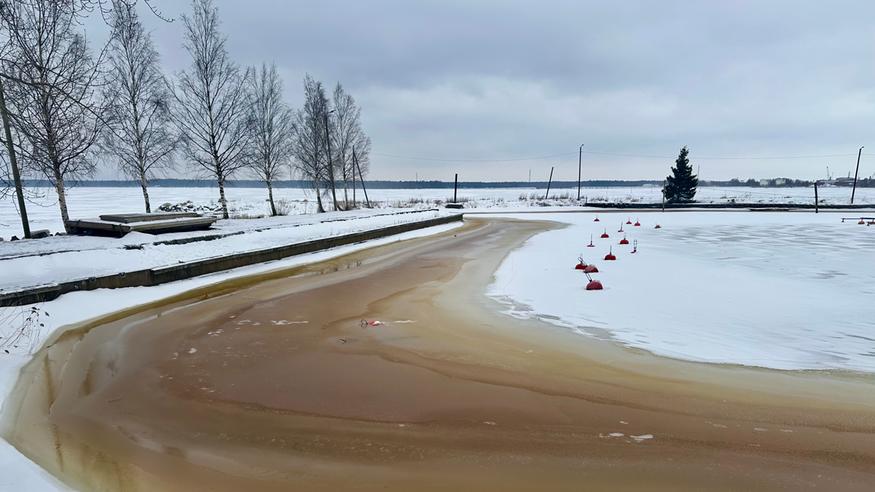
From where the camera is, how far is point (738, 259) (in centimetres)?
1273

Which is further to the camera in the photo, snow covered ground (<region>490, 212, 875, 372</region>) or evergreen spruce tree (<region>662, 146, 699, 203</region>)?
evergreen spruce tree (<region>662, 146, 699, 203</region>)

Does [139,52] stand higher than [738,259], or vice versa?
[139,52]

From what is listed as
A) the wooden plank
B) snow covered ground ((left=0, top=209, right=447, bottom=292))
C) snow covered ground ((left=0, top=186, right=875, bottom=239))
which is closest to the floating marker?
snow covered ground ((left=0, top=209, right=447, bottom=292))

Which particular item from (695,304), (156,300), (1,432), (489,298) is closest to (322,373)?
(1,432)

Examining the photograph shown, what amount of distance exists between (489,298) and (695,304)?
3598 mm

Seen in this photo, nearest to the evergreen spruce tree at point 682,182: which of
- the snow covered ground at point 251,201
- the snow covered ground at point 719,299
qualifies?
the snow covered ground at point 251,201

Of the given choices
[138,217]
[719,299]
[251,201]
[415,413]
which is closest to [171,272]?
[138,217]

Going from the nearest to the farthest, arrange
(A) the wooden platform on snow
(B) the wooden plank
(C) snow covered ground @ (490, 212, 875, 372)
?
1. (C) snow covered ground @ (490, 212, 875, 372)
2. (A) the wooden platform on snow
3. (B) the wooden plank

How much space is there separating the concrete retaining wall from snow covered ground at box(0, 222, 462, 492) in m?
0.16

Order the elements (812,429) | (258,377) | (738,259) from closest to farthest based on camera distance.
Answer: (812,429)
(258,377)
(738,259)

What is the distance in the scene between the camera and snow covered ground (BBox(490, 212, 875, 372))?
5.98 meters

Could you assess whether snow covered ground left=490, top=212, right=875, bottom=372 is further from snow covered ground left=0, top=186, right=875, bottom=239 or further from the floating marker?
snow covered ground left=0, top=186, right=875, bottom=239

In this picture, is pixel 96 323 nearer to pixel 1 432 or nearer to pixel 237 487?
pixel 1 432

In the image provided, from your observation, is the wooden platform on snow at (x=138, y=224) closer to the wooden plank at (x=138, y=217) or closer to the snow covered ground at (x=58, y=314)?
the wooden plank at (x=138, y=217)
